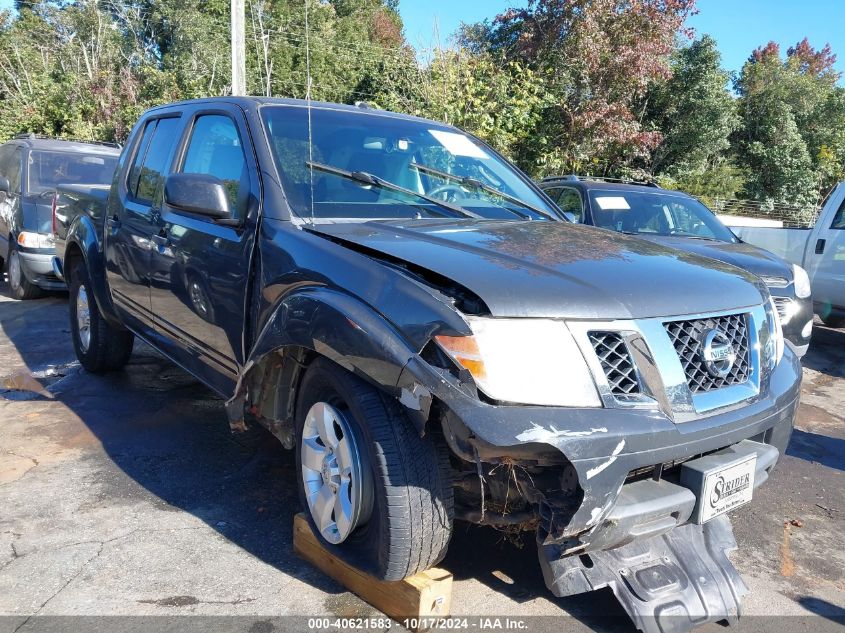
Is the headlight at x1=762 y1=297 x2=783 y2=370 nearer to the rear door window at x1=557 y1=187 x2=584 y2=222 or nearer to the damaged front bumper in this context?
the damaged front bumper

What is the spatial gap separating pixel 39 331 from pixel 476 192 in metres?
5.40

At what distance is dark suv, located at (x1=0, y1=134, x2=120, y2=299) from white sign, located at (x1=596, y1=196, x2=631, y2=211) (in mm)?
5673

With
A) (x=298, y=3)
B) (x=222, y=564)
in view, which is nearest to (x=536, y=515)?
(x=222, y=564)

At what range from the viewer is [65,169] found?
8.81m

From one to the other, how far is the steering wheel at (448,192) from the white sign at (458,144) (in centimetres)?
31

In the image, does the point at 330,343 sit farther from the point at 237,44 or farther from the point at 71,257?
the point at 237,44

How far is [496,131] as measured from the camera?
1186cm

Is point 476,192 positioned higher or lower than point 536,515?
higher

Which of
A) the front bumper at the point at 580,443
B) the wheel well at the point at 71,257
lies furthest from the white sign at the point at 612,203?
the front bumper at the point at 580,443

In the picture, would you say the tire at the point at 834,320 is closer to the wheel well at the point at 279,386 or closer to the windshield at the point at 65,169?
the wheel well at the point at 279,386

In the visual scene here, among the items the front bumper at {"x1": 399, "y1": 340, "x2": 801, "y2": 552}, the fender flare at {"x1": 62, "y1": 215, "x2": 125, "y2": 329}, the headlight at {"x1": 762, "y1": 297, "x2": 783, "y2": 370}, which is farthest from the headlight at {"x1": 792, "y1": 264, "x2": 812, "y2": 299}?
the fender flare at {"x1": 62, "y1": 215, "x2": 125, "y2": 329}

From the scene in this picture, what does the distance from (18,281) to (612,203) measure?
22.7 feet

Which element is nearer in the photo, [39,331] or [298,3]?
[39,331]

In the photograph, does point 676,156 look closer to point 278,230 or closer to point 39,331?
point 39,331
